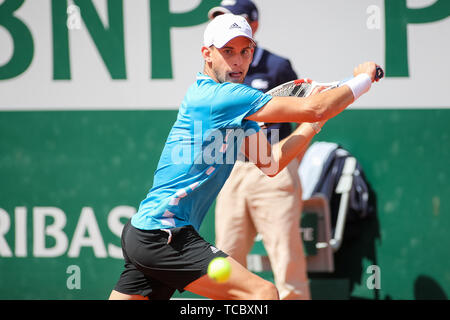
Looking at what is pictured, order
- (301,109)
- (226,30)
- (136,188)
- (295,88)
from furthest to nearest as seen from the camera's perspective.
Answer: (136,188)
(295,88)
(226,30)
(301,109)

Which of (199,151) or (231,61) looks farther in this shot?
(231,61)

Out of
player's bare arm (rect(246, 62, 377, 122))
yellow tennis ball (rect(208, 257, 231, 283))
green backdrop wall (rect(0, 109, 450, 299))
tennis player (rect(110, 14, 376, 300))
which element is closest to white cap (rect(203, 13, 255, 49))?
tennis player (rect(110, 14, 376, 300))

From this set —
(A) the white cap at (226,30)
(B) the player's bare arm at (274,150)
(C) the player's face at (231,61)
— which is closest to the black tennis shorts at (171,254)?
(B) the player's bare arm at (274,150)

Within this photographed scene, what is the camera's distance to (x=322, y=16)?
4789mm

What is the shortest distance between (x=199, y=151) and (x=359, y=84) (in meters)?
0.76

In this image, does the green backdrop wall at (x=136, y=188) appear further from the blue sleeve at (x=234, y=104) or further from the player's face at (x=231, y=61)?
the blue sleeve at (x=234, y=104)

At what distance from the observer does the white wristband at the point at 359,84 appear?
2887mm

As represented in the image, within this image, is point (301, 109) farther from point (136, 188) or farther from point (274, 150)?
point (136, 188)

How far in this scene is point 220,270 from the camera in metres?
2.68

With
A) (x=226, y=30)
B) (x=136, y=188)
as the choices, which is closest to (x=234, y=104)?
(x=226, y=30)
